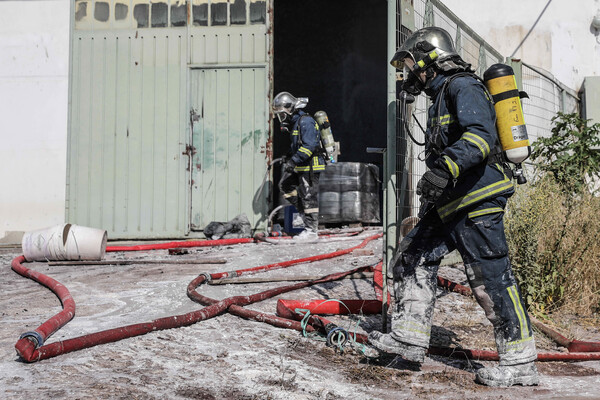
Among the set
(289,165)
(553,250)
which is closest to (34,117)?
(289,165)

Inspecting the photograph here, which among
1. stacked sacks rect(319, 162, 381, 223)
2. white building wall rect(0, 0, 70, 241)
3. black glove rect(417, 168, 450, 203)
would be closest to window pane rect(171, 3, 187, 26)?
white building wall rect(0, 0, 70, 241)

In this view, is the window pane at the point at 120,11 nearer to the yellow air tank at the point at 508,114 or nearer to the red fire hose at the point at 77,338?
the red fire hose at the point at 77,338

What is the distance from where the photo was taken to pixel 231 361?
3.32 metres

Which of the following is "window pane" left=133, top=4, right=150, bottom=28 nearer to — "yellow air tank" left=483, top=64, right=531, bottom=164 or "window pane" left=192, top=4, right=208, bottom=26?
"window pane" left=192, top=4, right=208, bottom=26

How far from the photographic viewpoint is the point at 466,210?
126 inches

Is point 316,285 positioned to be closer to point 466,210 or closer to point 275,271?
point 275,271

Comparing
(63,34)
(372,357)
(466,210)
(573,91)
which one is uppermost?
(63,34)

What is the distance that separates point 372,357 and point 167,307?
1864 millimetres

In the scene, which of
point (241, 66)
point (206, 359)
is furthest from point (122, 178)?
point (206, 359)

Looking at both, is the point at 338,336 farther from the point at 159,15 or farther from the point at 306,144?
the point at 159,15

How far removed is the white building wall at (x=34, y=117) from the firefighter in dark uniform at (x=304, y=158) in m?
3.48

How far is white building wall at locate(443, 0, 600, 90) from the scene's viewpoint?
10250mm

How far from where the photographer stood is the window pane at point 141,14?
953cm

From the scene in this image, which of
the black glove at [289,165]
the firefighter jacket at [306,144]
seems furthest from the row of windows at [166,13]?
the black glove at [289,165]
